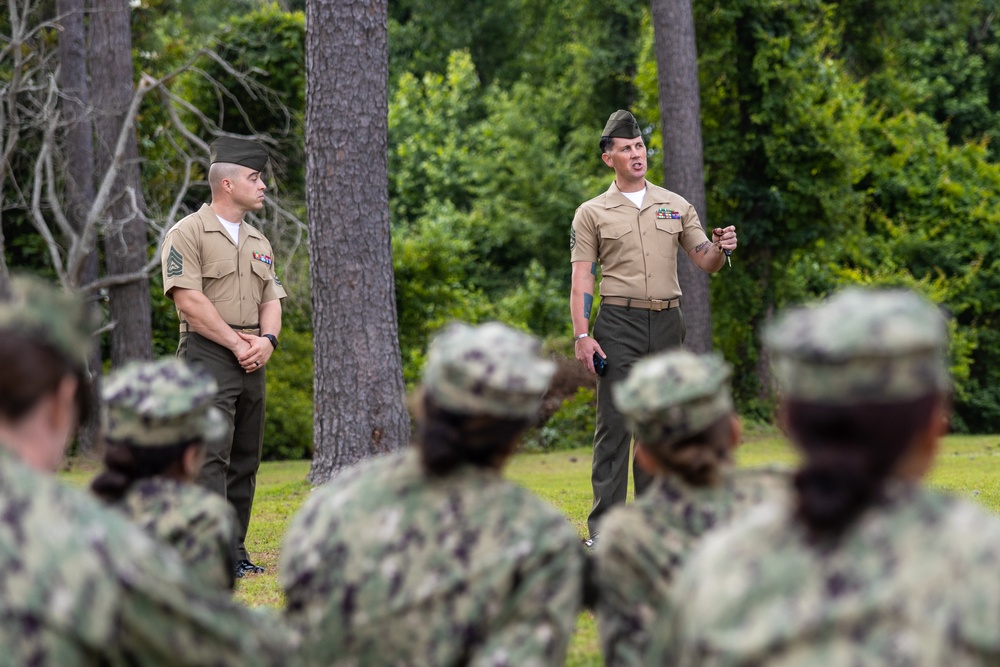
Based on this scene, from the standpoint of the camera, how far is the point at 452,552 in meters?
2.64

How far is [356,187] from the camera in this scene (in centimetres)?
894

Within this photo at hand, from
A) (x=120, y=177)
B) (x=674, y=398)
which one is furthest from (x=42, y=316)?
(x=120, y=177)

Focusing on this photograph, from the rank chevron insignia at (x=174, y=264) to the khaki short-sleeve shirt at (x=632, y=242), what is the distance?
200 cm

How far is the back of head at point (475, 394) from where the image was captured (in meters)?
2.62

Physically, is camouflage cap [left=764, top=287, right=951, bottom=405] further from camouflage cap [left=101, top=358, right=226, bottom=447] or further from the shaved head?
the shaved head

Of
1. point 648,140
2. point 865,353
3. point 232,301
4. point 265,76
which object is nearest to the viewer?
point 865,353

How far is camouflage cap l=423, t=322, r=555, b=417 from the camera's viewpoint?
103 inches

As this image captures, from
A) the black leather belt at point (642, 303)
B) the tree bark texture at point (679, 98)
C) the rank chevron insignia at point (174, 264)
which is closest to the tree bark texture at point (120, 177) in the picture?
the tree bark texture at point (679, 98)

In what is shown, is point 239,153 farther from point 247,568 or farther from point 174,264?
point 247,568

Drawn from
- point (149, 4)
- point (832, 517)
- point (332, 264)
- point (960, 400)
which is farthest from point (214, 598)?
point (960, 400)

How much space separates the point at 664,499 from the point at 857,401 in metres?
1.10

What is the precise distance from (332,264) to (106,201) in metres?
7.83

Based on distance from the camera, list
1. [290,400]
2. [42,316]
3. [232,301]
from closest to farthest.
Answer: [42,316] < [232,301] < [290,400]

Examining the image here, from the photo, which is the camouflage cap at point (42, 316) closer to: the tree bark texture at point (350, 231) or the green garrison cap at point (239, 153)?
the green garrison cap at point (239, 153)
